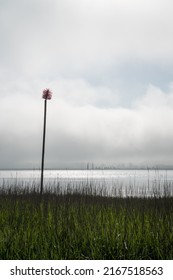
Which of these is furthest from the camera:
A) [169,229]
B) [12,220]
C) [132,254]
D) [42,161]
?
[42,161]

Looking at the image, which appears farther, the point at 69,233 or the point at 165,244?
the point at 69,233

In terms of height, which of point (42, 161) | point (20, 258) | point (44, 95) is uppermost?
point (44, 95)

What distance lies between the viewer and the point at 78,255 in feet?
14.7

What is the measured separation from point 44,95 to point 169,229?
878cm

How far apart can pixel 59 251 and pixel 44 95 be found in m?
9.04

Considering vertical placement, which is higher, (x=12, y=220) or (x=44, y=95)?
(x=44, y=95)
